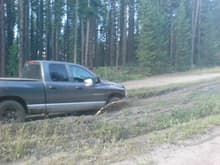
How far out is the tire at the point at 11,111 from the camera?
8984 mm

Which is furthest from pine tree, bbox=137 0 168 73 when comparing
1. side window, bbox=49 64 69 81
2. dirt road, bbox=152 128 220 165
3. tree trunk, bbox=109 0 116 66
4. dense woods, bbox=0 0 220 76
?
dirt road, bbox=152 128 220 165

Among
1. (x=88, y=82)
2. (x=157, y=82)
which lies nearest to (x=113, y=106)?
(x=88, y=82)

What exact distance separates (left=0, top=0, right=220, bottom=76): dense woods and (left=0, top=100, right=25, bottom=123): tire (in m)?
26.9

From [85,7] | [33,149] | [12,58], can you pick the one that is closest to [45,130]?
[33,149]

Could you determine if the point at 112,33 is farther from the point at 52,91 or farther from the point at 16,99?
the point at 16,99

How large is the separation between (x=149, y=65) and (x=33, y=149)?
2748 centimetres

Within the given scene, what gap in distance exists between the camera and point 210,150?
6.55 meters

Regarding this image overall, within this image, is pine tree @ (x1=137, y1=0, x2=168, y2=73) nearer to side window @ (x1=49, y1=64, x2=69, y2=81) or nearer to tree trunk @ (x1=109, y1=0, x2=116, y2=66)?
tree trunk @ (x1=109, y1=0, x2=116, y2=66)

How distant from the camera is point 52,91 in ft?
32.5

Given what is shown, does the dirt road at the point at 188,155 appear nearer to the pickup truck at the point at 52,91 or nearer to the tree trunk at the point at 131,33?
the pickup truck at the point at 52,91

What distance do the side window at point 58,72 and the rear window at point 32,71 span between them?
36 centimetres

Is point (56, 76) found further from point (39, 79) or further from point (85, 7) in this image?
point (85, 7)

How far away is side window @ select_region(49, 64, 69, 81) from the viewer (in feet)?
33.5

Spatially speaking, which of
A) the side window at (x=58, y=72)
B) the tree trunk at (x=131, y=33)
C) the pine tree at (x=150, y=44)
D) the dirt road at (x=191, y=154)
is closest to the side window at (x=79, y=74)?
the side window at (x=58, y=72)
